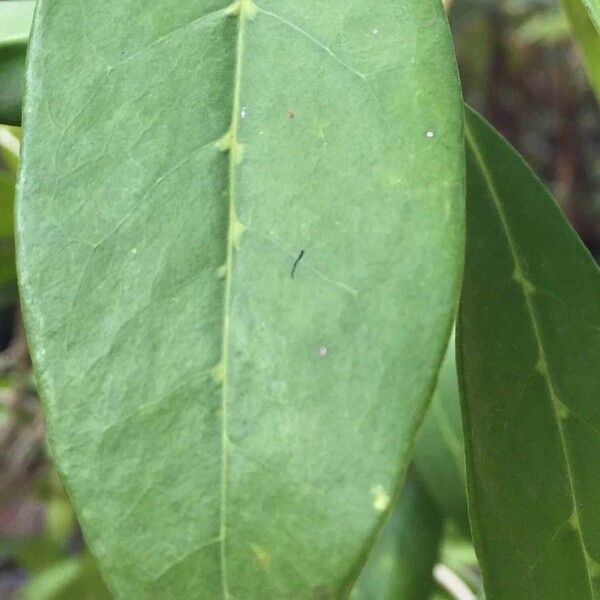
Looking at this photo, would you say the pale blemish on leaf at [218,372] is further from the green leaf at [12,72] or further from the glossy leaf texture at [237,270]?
the green leaf at [12,72]

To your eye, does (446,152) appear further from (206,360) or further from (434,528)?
(434,528)

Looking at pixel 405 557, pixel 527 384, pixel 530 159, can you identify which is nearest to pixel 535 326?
pixel 527 384

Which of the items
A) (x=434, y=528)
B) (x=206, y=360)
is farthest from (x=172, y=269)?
(x=434, y=528)

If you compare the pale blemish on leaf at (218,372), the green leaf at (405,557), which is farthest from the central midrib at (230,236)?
the green leaf at (405,557)

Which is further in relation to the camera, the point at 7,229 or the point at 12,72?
the point at 7,229

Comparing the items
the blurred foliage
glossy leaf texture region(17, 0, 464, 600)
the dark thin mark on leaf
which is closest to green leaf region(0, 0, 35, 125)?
glossy leaf texture region(17, 0, 464, 600)

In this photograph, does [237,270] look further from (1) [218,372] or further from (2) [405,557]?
(2) [405,557]

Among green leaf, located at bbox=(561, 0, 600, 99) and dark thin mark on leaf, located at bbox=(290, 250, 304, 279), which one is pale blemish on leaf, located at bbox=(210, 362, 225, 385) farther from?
green leaf, located at bbox=(561, 0, 600, 99)
